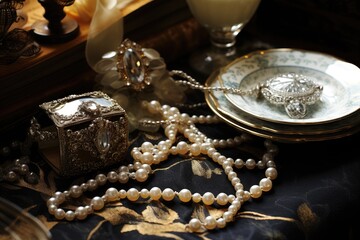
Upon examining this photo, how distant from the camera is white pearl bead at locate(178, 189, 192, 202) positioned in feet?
2.14

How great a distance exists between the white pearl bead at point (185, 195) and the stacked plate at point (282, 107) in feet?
0.41

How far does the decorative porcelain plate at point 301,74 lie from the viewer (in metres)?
0.73

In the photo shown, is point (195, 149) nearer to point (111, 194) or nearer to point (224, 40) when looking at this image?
point (111, 194)

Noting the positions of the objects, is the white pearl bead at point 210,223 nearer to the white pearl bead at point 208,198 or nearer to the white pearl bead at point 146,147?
the white pearl bead at point 208,198

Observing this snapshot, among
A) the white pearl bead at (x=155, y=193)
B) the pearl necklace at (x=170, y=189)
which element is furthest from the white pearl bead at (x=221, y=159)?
the white pearl bead at (x=155, y=193)

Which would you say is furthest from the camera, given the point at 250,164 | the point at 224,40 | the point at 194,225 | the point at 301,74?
the point at 224,40

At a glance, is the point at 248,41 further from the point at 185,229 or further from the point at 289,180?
the point at 185,229

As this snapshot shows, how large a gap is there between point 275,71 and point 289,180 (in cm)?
21

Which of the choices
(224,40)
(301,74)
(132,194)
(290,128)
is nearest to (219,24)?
(224,40)

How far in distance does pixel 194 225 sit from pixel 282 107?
243 mm

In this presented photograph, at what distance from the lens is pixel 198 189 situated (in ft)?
2.23

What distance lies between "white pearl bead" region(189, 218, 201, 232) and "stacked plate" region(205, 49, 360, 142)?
162mm

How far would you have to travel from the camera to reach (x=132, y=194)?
650 millimetres

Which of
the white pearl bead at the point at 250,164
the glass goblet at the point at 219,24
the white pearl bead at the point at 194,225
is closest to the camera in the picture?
the white pearl bead at the point at 194,225
